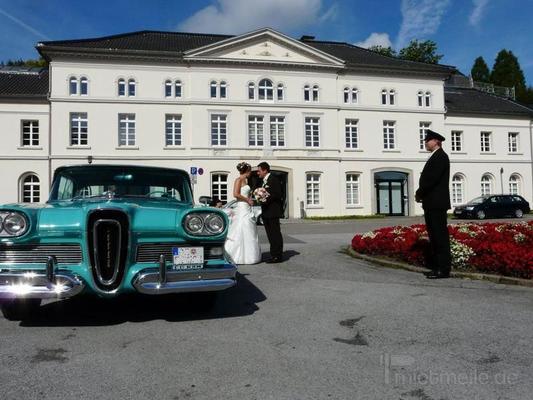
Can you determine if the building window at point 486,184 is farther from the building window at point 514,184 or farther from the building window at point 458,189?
the building window at point 514,184

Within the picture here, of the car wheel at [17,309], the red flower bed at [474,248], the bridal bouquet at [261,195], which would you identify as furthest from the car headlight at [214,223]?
the red flower bed at [474,248]

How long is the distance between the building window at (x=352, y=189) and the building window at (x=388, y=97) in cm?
626

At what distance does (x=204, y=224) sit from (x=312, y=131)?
27.6m

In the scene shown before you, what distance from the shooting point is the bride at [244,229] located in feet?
25.2

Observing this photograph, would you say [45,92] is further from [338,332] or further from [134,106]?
[338,332]

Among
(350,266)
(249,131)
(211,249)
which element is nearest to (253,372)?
(211,249)

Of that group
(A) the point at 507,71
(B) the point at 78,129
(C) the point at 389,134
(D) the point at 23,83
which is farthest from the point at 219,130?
(A) the point at 507,71

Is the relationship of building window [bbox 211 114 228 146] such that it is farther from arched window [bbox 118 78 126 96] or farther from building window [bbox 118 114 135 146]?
arched window [bbox 118 78 126 96]

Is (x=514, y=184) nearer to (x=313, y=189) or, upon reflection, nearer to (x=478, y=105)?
(x=478, y=105)

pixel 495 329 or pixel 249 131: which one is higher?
pixel 249 131

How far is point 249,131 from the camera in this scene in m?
29.8

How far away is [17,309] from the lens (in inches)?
163

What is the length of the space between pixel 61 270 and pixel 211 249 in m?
1.33

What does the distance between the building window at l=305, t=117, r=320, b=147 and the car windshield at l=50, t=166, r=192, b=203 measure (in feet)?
85.2
